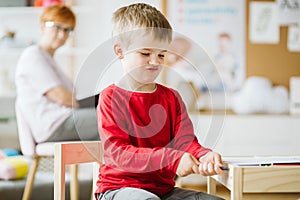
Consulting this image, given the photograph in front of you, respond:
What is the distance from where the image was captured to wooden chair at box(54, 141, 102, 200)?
4.23ft

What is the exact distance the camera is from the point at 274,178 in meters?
1.12

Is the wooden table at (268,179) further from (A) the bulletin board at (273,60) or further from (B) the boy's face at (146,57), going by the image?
(A) the bulletin board at (273,60)

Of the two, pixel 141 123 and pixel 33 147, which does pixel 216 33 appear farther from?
pixel 141 123

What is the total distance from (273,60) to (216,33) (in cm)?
46

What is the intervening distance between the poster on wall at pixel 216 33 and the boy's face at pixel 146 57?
2811 millimetres

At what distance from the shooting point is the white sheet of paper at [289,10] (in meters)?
4.06

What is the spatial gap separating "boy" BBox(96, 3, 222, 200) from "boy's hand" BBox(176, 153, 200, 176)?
25 mm

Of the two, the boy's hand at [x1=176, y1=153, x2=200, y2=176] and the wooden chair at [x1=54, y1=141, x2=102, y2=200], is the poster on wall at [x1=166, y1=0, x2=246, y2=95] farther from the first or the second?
the boy's hand at [x1=176, y1=153, x2=200, y2=176]

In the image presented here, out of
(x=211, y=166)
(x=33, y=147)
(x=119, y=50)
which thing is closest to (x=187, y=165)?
(x=211, y=166)

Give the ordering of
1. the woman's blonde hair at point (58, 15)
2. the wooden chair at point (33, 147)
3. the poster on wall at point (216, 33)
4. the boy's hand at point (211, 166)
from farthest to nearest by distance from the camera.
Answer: the poster on wall at point (216, 33) → the woman's blonde hair at point (58, 15) → the wooden chair at point (33, 147) → the boy's hand at point (211, 166)

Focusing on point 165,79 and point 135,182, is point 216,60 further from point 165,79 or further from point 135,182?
point 135,182

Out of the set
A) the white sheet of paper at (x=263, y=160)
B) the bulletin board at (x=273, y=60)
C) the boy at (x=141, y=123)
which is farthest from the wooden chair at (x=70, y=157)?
the bulletin board at (x=273, y=60)

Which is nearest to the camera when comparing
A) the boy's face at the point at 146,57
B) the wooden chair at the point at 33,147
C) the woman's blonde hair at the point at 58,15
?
the boy's face at the point at 146,57

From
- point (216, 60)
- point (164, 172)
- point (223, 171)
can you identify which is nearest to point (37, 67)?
point (164, 172)
